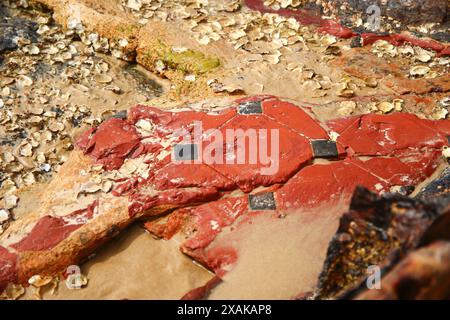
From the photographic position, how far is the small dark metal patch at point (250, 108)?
3840mm

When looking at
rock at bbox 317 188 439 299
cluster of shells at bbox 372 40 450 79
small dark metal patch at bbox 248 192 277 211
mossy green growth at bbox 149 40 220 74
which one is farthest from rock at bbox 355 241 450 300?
mossy green growth at bbox 149 40 220 74

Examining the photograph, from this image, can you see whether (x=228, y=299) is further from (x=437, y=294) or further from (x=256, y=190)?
(x=437, y=294)

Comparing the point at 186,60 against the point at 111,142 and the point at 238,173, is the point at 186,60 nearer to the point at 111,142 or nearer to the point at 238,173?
the point at 111,142

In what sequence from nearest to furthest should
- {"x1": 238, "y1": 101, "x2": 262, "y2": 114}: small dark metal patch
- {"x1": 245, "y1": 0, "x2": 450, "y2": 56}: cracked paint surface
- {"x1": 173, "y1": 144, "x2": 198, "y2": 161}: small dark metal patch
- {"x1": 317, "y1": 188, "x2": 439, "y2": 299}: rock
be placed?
{"x1": 317, "y1": 188, "x2": 439, "y2": 299}: rock, {"x1": 173, "y1": 144, "x2": 198, "y2": 161}: small dark metal patch, {"x1": 238, "y1": 101, "x2": 262, "y2": 114}: small dark metal patch, {"x1": 245, "y1": 0, "x2": 450, "y2": 56}: cracked paint surface

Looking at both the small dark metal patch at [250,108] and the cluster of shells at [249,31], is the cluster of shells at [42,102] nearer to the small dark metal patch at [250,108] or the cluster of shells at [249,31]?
the cluster of shells at [249,31]

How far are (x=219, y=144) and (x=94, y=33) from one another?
9.01ft

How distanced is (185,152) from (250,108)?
71 centimetres

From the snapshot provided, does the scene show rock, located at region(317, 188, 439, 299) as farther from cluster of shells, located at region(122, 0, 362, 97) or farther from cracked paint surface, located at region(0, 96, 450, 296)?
cluster of shells, located at region(122, 0, 362, 97)

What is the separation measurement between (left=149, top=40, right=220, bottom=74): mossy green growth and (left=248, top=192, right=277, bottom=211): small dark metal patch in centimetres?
193

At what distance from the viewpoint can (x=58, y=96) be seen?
4828 millimetres

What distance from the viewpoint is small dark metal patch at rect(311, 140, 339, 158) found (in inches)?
139

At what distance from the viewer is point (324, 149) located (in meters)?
3.57

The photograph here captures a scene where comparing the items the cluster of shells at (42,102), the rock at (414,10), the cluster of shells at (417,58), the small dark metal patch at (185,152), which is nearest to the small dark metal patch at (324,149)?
the small dark metal patch at (185,152)

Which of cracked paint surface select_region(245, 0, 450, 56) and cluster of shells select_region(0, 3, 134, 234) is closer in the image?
cluster of shells select_region(0, 3, 134, 234)
